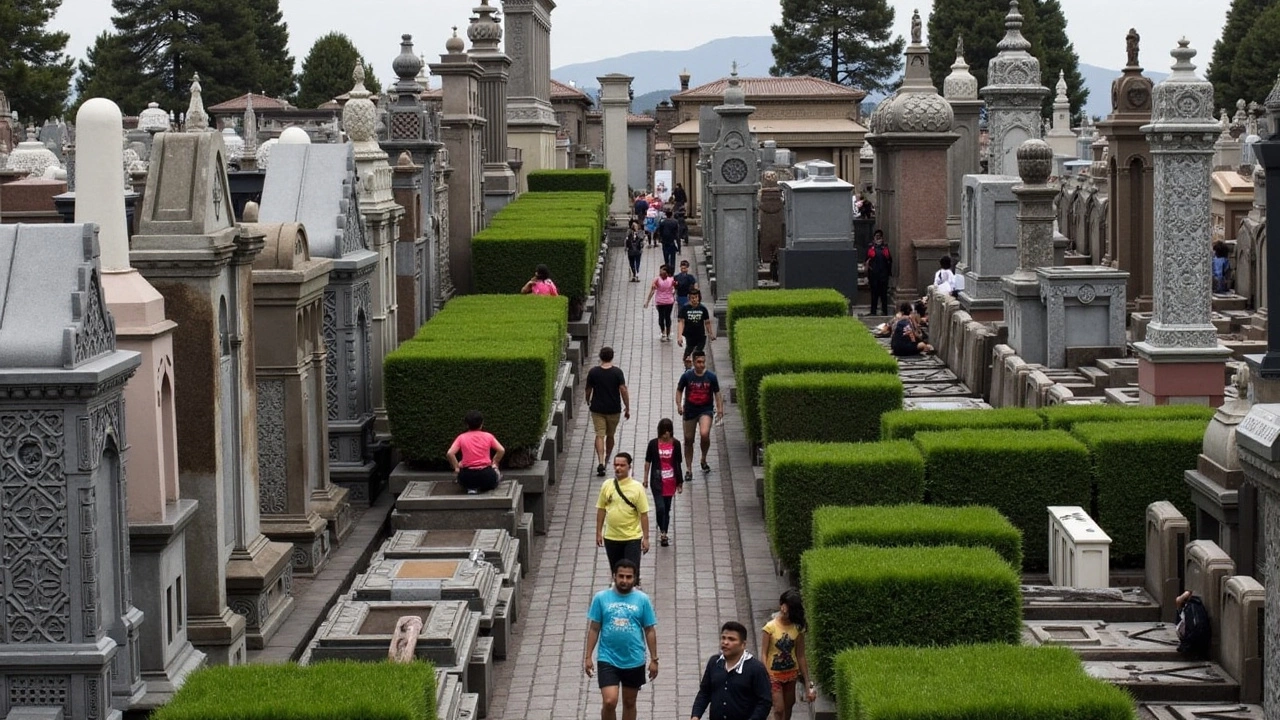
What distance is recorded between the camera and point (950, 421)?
55.1ft

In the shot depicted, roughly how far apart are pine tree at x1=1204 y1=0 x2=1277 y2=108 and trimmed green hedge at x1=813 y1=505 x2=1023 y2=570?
75374 millimetres

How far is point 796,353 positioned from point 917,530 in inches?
284

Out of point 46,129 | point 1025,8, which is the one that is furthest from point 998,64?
point 1025,8

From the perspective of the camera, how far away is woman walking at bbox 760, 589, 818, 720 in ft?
39.0

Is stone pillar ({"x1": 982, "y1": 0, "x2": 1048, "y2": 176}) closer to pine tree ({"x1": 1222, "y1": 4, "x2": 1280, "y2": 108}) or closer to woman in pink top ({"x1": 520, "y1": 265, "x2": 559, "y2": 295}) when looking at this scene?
woman in pink top ({"x1": 520, "y1": 265, "x2": 559, "y2": 295})

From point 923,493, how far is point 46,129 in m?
51.6

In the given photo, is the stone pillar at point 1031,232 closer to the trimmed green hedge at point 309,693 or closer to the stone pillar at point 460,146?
the stone pillar at point 460,146

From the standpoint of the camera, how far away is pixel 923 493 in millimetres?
15328

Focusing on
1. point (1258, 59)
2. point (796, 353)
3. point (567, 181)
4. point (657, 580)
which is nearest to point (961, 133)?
point (567, 181)

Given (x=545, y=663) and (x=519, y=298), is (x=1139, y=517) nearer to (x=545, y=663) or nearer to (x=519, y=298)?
(x=545, y=663)

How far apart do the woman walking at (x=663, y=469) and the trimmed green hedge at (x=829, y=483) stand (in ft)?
7.08

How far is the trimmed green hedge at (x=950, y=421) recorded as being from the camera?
54.9 ft

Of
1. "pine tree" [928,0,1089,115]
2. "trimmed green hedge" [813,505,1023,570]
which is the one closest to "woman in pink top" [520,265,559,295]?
"trimmed green hedge" [813,505,1023,570]

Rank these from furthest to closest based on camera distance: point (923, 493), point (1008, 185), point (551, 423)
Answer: point (1008, 185)
point (551, 423)
point (923, 493)
